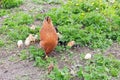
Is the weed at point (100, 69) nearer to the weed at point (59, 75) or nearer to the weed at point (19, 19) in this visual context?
the weed at point (59, 75)

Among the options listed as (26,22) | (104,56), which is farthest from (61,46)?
(26,22)

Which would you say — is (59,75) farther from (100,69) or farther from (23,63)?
(23,63)

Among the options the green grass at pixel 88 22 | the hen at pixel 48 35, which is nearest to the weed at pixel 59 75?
the hen at pixel 48 35

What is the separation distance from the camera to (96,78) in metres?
4.00

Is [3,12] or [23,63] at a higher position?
[3,12]

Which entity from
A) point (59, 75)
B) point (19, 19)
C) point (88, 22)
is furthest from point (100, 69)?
point (19, 19)

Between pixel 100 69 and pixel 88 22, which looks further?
pixel 88 22

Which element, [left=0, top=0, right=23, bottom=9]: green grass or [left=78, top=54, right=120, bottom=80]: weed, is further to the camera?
[left=0, top=0, right=23, bottom=9]: green grass

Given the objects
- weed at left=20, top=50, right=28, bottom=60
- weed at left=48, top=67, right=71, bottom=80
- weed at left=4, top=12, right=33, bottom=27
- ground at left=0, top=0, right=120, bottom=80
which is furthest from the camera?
weed at left=4, top=12, right=33, bottom=27

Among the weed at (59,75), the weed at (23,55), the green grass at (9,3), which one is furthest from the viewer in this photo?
the green grass at (9,3)

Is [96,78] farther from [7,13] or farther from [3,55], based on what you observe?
[7,13]

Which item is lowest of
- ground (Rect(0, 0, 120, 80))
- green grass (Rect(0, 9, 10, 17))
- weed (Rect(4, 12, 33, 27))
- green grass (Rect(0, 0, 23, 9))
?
ground (Rect(0, 0, 120, 80))

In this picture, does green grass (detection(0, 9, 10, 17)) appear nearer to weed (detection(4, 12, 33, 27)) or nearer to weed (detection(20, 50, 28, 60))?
weed (detection(4, 12, 33, 27))

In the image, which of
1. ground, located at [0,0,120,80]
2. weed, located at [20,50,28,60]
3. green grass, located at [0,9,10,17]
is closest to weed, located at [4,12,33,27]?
green grass, located at [0,9,10,17]
